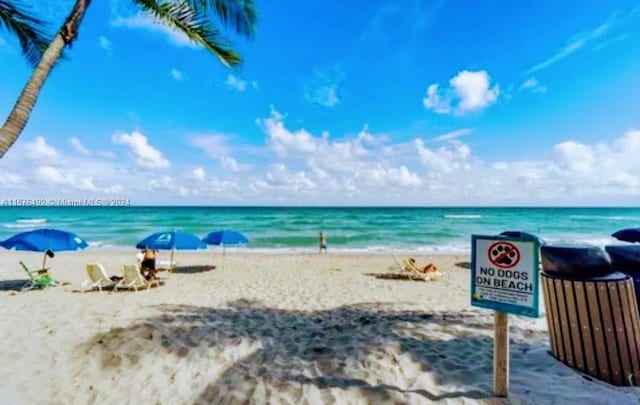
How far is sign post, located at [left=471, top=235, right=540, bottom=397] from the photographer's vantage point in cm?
293

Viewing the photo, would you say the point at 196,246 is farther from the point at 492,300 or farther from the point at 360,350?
the point at 492,300

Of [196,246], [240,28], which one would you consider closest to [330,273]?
[196,246]

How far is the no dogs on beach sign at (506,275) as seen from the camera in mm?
2922

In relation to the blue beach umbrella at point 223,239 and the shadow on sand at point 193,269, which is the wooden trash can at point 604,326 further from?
the shadow on sand at point 193,269

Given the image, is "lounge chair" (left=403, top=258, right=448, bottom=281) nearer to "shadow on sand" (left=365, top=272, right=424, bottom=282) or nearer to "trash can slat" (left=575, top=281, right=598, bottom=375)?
"shadow on sand" (left=365, top=272, right=424, bottom=282)

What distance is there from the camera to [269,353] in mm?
4570

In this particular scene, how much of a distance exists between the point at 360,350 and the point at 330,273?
8153mm

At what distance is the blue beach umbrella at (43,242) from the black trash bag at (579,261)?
10740mm

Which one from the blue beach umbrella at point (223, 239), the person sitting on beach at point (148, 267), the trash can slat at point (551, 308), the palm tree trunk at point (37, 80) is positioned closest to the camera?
the palm tree trunk at point (37, 80)

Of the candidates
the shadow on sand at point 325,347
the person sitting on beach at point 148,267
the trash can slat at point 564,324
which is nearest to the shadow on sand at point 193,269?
the person sitting on beach at point 148,267

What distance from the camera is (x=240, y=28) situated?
5383mm

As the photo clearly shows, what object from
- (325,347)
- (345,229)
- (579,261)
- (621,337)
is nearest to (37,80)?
(325,347)

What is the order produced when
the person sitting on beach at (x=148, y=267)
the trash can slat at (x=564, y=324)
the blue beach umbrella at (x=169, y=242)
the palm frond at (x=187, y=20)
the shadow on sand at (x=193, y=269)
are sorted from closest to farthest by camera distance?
the trash can slat at (x=564, y=324) → the palm frond at (x=187, y=20) → the person sitting on beach at (x=148, y=267) → the blue beach umbrella at (x=169, y=242) → the shadow on sand at (x=193, y=269)

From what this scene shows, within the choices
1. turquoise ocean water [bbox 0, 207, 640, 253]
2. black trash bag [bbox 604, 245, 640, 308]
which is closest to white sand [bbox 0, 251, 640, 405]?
black trash bag [bbox 604, 245, 640, 308]
